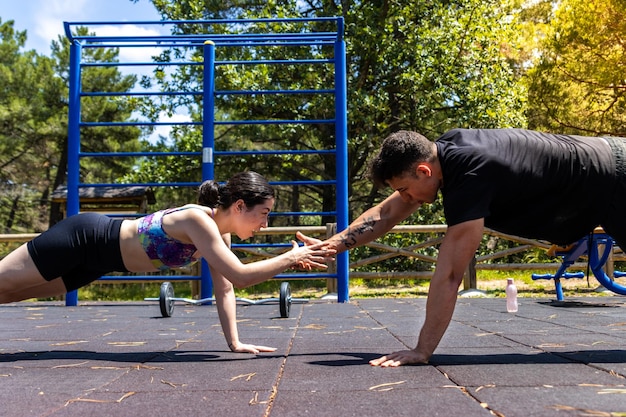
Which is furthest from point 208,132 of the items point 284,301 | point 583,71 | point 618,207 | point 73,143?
point 583,71

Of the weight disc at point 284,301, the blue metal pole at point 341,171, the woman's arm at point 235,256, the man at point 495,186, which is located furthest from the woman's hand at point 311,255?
the blue metal pole at point 341,171

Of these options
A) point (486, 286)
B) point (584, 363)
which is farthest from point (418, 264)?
point (584, 363)

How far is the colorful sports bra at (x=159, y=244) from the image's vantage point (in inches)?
112

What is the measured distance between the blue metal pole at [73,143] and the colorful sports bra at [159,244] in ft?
11.4

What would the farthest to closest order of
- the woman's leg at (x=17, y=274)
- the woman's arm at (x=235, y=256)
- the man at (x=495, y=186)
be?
the woman's leg at (x=17, y=274) < the woman's arm at (x=235, y=256) < the man at (x=495, y=186)

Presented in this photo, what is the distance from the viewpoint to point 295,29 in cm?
1198

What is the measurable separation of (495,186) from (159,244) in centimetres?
158

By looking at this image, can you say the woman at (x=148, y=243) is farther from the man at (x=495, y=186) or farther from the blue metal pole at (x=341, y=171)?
the blue metal pole at (x=341, y=171)

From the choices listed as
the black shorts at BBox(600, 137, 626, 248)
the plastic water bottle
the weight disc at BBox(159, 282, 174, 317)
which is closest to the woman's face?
the black shorts at BBox(600, 137, 626, 248)

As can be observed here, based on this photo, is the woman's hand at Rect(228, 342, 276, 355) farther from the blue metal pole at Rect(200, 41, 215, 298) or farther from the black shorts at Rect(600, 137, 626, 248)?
the blue metal pole at Rect(200, 41, 215, 298)

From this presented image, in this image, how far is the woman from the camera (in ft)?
9.14

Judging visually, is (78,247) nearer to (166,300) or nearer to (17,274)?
Result: (17,274)

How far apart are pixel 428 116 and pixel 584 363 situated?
10.7m

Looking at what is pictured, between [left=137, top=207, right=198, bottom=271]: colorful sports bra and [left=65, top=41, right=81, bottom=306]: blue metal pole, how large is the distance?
3.48 m
